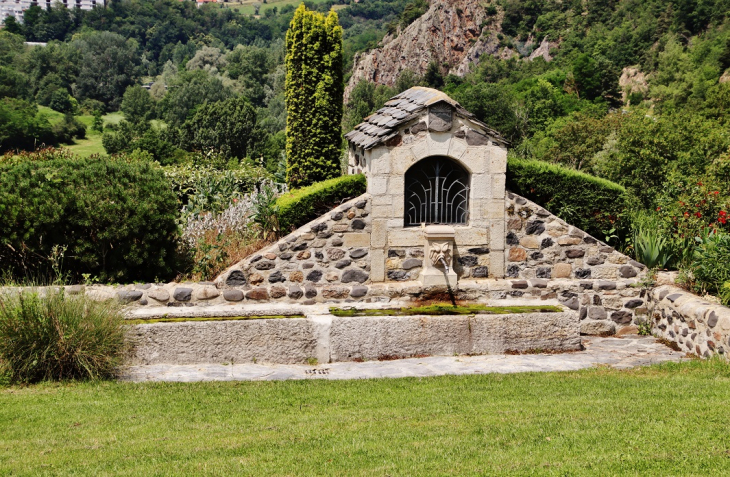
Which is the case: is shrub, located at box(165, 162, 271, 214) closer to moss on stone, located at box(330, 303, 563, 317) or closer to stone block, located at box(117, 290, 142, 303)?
stone block, located at box(117, 290, 142, 303)

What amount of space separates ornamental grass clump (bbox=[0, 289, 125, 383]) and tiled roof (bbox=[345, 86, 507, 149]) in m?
4.55

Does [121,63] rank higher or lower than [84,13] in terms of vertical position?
lower

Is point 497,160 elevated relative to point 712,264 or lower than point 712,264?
elevated

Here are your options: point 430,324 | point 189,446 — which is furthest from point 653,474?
point 430,324

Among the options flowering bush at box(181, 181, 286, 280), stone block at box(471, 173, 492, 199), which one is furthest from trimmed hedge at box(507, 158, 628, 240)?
flowering bush at box(181, 181, 286, 280)

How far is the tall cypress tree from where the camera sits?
15.9m

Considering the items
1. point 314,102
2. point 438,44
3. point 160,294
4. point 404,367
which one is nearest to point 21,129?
point 438,44

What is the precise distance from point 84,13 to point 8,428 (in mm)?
167810

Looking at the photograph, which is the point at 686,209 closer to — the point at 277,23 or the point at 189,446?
the point at 189,446

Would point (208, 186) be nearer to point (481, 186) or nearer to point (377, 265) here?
point (377, 265)

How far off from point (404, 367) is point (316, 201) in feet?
12.4

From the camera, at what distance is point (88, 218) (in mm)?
9242

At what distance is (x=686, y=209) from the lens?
1105cm

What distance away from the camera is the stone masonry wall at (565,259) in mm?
10430
